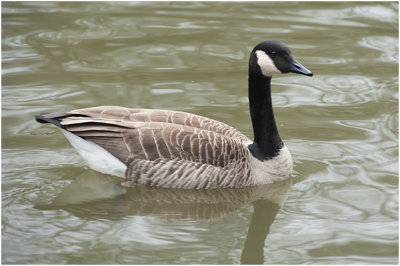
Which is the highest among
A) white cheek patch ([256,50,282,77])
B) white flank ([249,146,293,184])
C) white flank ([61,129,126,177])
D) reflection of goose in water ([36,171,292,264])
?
white cheek patch ([256,50,282,77])

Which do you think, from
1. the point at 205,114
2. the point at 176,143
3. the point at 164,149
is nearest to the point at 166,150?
the point at 164,149

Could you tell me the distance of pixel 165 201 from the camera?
708cm

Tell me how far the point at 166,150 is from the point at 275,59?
1.53m


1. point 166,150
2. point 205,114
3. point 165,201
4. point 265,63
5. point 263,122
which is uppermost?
point 265,63

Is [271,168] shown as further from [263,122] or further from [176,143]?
[176,143]

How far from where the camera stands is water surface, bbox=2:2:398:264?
20.2 feet

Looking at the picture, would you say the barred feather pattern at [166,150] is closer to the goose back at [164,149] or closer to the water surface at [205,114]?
the goose back at [164,149]

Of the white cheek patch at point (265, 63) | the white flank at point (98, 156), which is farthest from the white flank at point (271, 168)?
the white flank at point (98, 156)

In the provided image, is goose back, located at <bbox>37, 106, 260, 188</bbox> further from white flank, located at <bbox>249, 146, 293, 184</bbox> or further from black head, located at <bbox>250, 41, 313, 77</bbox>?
black head, located at <bbox>250, 41, 313, 77</bbox>

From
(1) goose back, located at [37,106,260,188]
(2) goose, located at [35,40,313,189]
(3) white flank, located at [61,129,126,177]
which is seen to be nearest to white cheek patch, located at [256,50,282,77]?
(2) goose, located at [35,40,313,189]

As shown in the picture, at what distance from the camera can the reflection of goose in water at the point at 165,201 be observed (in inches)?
266

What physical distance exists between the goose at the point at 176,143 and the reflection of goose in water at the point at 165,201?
0.12 m

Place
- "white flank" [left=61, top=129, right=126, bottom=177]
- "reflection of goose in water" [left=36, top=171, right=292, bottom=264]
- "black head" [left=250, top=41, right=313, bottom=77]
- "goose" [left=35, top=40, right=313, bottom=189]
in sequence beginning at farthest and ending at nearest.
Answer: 1. "white flank" [left=61, top=129, right=126, bottom=177]
2. "goose" [left=35, top=40, right=313, bottom=189]
3. "black head" [left=250, top=41, right=313, bottom=77]
4. "reflection of goose in water" [left=36, top=171, right=292, bottom=264]

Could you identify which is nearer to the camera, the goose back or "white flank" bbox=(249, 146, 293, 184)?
the goose back
